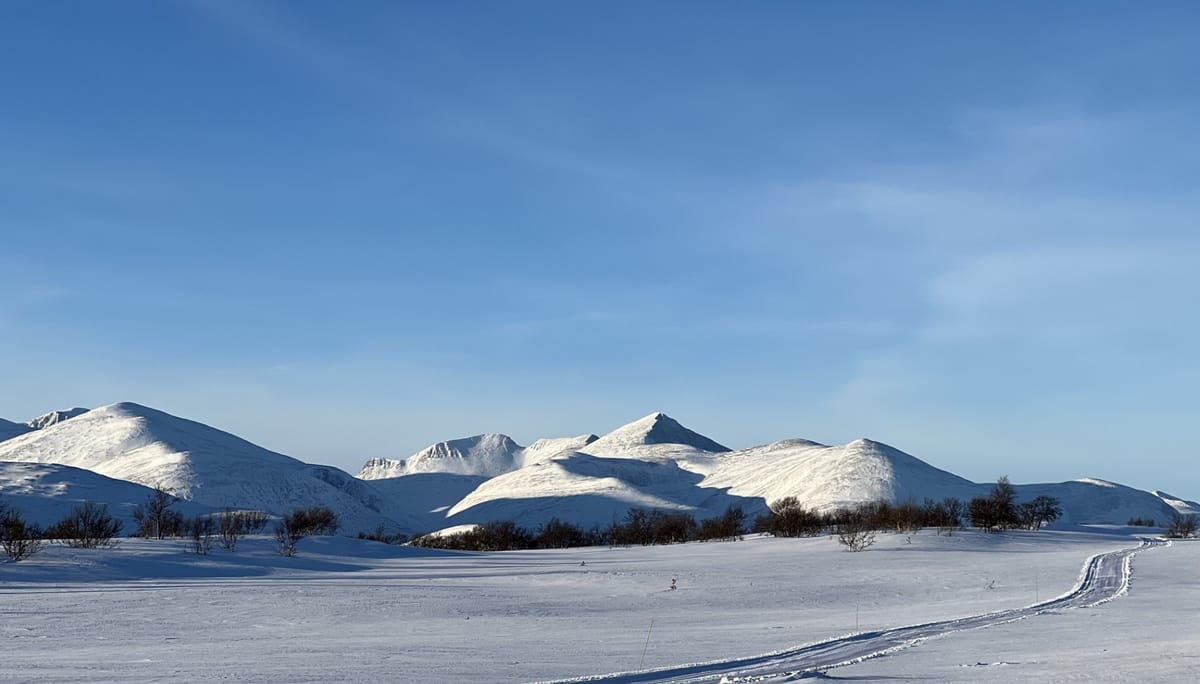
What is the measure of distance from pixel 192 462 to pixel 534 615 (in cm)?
13817

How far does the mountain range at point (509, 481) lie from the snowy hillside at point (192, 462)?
1.00 ft

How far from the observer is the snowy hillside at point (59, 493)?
91.2 meters

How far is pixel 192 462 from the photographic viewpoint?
149 m

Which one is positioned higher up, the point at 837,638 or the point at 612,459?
the point at 612,459

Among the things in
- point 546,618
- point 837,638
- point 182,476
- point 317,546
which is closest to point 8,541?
point 317,546

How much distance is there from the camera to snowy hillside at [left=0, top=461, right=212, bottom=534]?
91.2m

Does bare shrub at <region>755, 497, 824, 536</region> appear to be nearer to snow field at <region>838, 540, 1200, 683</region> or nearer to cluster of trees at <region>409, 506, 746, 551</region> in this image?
cluster of trees at <region>409, 506, 746, 551</region>

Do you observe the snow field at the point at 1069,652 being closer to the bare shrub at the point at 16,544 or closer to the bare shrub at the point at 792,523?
the bare shrub at the point at 16,544

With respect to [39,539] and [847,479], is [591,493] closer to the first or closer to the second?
[847,479]

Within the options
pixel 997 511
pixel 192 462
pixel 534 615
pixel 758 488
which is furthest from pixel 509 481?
pixel 534 615

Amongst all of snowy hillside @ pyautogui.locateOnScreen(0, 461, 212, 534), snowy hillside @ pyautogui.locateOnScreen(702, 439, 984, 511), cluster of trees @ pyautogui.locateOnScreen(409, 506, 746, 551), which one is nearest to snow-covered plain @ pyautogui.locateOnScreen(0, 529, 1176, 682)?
cluster of trees @ pyautogui.locateOnScreen(409, 506, 746, 551)

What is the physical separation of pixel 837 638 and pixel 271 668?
8.53 meters

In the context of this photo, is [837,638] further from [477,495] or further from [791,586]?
[477,495]

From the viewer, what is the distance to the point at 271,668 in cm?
1323
